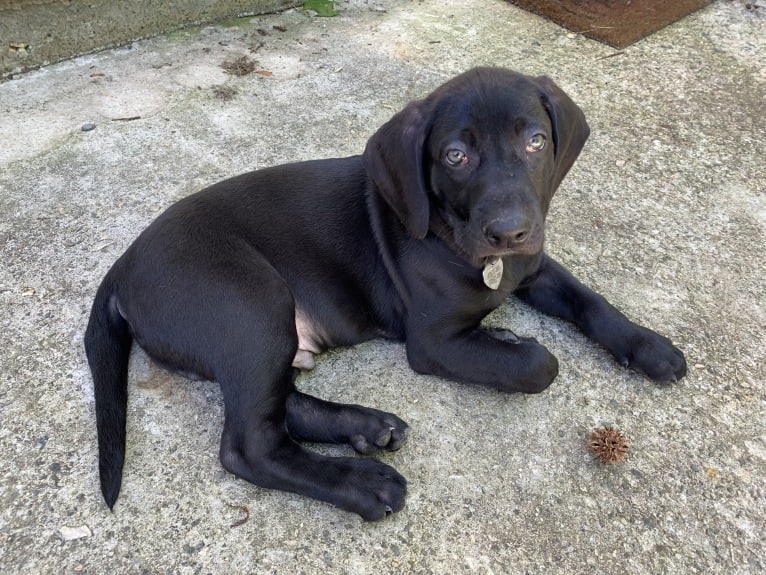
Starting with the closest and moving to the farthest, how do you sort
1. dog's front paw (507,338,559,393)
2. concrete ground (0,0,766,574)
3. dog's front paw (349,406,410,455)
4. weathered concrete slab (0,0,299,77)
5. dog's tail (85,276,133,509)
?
concrete ground (0,0,766,574)
dog's tail (85,276,133,509)
dog's front paw (349,406,410,455)
dog's front paw (507,338,559,393)
weathered concrete slab (0,0,299,77)

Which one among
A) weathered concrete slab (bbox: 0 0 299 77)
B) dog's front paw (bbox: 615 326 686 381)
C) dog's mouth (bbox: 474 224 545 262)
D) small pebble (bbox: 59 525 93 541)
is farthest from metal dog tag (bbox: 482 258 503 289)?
weathered concrete slab (bbox: 0 0 299 77)

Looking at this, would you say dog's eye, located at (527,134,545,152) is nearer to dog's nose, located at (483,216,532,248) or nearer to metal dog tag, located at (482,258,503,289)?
dog's nose, located at (483,216,532,248)

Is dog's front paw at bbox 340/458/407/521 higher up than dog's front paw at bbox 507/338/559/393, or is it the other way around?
dog's front paw at bbox 507/338/559/393

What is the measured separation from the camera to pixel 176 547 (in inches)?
81.0

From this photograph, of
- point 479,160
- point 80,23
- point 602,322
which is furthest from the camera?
point 80,23

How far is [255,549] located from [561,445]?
1060mm

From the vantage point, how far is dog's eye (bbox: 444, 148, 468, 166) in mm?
2205

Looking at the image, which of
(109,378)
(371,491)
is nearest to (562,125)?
(371,491)

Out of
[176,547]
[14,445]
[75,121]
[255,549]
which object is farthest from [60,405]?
[75,121]

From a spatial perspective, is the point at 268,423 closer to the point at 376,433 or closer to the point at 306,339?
the point at 376,433

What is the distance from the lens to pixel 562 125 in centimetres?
236

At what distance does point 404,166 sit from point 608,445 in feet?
3.78

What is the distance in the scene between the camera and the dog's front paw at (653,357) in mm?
2479

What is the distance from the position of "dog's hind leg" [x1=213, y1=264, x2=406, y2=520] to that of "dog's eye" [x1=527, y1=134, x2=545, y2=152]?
1.01 m
